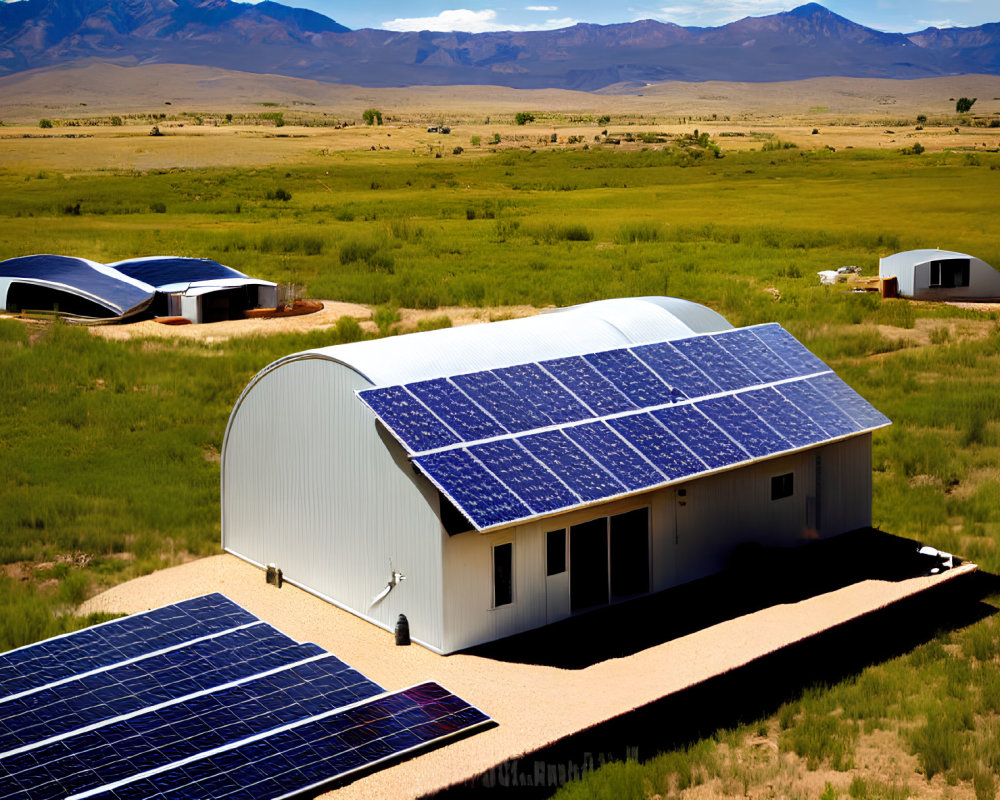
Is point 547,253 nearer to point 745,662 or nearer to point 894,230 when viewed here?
point 894,230

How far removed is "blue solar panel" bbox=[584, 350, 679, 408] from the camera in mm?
19406

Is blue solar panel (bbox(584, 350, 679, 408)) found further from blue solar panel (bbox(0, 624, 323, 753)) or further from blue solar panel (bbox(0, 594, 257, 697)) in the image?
blue solar panel (bbox(0, 594, 257, 697))

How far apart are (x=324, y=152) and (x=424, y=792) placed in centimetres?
10814

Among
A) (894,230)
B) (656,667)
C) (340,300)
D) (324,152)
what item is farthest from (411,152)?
(656,667)

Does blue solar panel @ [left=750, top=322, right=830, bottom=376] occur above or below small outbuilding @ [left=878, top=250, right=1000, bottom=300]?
above

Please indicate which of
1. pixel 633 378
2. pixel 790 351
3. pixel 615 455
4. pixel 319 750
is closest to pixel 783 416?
pixel 790 351

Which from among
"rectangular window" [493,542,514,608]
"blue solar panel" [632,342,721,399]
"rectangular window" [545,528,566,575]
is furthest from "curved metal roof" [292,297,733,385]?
"rectangular window" [545,528,566,575]

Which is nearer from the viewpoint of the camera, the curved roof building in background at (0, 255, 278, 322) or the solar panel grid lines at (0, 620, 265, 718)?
the solar panel grid lines at (0, 620, 265, 718)

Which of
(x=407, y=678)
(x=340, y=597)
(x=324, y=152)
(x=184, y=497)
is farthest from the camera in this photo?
(x=324, y=152)

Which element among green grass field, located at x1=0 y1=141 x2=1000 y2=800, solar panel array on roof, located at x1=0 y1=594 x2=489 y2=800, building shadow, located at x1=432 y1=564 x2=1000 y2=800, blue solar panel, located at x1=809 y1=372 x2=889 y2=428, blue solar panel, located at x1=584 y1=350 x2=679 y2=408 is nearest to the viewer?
solar panel array on roof, located at x1=0 y1=594 x2=489 y2=800

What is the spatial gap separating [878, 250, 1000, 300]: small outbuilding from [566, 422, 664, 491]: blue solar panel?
3017 cm

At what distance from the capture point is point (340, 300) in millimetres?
45125

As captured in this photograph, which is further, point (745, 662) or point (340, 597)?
point (340, 597)

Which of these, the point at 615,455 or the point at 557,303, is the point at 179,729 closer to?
the point at 615,455
